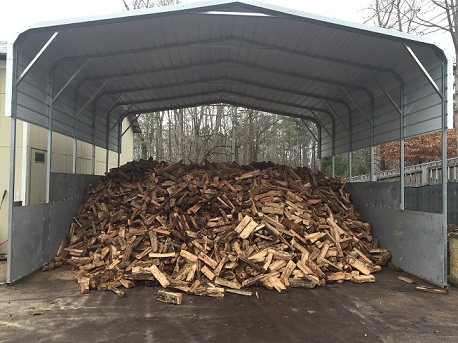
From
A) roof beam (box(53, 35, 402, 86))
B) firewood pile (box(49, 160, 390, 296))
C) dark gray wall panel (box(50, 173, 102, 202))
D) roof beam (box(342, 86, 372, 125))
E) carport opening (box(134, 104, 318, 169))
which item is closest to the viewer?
firewood pile (box(49, 160, 390, 296))

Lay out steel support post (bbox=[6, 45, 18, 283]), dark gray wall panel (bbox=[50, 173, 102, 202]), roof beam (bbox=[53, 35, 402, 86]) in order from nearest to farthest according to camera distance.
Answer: steel support post (bbox=[6, 45, 18, 283]) → roof beam (bbox=[53, 35, 402, 86]) → dark gray wall panel (bbox=[50, 173, 102, 202])

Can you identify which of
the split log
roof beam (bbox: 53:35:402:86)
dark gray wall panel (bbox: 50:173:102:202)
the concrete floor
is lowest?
the concrete floor

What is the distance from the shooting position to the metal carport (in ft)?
20.3

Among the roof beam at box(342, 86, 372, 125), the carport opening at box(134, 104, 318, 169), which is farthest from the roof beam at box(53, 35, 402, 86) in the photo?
the carport opening at box(134, 104, 318, 169)

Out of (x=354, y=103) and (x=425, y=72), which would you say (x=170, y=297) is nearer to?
(x=425, y=72)

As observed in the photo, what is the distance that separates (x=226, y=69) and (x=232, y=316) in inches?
283

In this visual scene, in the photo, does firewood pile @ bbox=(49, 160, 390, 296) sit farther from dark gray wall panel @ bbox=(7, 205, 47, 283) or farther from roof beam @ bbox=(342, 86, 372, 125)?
roof beam @ bbox=(342, 86, 372, 125)

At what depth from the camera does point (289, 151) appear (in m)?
33.0

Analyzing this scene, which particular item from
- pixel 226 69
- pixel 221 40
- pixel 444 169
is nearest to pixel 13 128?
pixel 221 40

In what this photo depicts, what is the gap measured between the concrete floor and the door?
3159 mm

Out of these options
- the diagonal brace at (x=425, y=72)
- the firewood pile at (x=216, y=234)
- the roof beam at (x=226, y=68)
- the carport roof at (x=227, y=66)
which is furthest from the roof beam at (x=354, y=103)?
the diagonal brace at (x=425, y=72)

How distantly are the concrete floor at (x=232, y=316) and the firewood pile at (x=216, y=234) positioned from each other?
38cm

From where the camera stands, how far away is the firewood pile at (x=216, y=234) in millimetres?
6316

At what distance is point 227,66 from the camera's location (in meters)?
9.55
